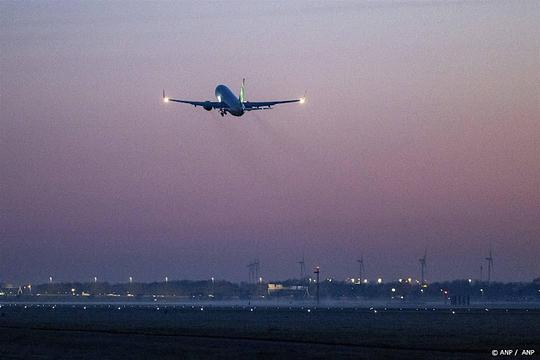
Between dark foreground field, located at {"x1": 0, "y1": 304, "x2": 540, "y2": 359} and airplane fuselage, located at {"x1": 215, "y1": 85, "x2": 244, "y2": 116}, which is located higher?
airplane fuselage, located at {"x1": 215, "y1": 85, "x2": 244, "y2": 116}

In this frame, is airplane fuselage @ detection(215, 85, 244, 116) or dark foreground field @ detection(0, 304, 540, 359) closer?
dark foreground field @ detection(0, 304, 540, 359)

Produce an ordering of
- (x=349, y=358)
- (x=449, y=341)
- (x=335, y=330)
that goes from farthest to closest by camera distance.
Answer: (x=335, y=330) → (x=449, y=341) → (x=349, y=358)

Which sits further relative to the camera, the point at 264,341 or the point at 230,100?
the point at 230,100

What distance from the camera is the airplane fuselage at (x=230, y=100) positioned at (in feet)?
457

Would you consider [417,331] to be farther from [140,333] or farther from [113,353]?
[113,353]

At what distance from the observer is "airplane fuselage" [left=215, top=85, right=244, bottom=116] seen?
13925 cm

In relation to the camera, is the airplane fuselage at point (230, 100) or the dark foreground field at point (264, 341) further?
the airplane fuselage at point (230, 100)

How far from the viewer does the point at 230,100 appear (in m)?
143

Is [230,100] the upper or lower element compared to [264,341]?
upper

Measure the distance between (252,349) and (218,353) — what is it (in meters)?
4.31

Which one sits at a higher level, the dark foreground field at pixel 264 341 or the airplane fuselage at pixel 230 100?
the airplane fuselage at pixel 230 100

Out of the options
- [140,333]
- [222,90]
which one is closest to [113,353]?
[140,333]

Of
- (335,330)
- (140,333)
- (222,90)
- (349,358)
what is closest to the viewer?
(349,358)

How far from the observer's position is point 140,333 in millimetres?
107312
